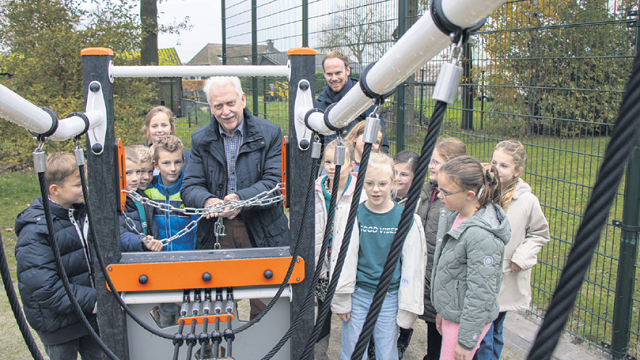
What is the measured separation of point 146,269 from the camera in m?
2.05

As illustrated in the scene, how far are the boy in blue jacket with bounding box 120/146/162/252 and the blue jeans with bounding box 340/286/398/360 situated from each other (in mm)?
1119

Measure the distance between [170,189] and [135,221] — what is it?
1.15 feet

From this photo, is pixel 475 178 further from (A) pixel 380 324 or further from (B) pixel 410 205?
(B) pixel 410 205

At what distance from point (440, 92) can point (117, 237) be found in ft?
5.69

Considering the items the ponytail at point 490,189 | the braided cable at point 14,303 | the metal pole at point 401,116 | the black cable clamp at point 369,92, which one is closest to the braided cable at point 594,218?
the black cable clamp at point 369,92

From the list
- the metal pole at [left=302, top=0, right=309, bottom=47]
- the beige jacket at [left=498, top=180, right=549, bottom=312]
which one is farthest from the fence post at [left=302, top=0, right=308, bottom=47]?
the beige jacket at [left=498, top=180, right=549, bottom=312]

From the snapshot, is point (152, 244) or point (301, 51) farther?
point (152, 244)

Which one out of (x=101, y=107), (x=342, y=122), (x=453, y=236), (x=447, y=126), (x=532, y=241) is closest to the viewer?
(x=342, y=122)

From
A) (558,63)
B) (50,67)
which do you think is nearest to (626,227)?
(558,63)

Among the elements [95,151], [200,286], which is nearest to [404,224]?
[200,286]

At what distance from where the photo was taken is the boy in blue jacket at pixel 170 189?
9.56 feet

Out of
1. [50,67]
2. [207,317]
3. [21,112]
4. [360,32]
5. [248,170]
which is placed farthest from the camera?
[50,67]

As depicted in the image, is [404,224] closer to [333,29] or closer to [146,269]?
[146,269]

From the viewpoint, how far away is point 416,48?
896 mm
